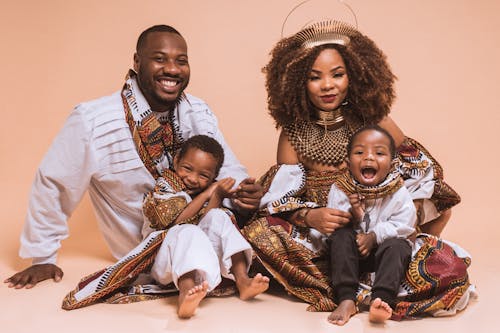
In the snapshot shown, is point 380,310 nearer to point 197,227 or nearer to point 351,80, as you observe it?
point 197,227

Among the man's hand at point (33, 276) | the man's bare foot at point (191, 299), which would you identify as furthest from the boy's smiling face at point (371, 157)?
the man's hand at point (33, 276)

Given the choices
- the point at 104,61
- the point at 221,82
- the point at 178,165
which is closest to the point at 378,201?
the point at 178,165

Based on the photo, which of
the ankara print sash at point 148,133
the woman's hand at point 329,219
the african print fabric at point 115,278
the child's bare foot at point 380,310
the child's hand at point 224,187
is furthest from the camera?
the ankara print sash at point 148,133

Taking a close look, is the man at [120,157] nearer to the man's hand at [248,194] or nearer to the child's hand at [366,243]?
the man's hand at [248,194]

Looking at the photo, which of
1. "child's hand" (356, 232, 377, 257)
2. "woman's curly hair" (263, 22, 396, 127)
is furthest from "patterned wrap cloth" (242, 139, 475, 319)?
"woman's curly hair" (263, 22, 396, 127)

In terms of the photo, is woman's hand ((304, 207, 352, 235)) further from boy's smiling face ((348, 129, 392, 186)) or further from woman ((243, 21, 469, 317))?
boy's smiling face ((348, 129, 392, 186))

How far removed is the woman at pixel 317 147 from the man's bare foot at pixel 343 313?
248 mm

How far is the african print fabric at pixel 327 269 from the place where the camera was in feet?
12.0

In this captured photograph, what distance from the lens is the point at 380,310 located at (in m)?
3.46

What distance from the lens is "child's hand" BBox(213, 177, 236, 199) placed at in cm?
405

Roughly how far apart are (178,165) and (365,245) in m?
1.04

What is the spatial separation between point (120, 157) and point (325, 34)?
124 centimetres

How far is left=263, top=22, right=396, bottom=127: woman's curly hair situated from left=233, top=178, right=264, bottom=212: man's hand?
1.50 feet

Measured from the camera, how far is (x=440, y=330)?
138 inches
